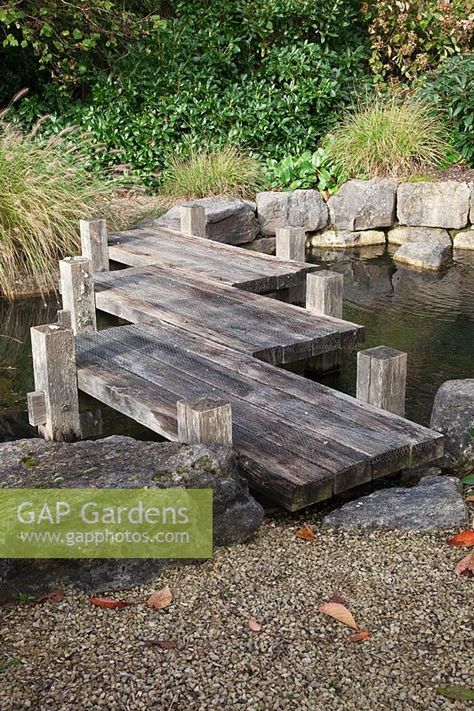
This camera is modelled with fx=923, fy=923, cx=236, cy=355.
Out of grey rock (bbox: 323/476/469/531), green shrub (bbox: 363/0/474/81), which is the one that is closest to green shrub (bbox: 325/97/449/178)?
green shrub (bbox: 363/0/474/81)

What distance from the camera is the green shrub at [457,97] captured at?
1066cm

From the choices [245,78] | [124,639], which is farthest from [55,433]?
[245,78]

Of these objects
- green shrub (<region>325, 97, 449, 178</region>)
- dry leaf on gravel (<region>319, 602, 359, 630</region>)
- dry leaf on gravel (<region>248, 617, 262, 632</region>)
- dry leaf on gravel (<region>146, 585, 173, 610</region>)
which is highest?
green shrub (<region>325, 97, 449, 178</region>)

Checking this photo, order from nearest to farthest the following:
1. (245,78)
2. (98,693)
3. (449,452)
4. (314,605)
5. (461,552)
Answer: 1. (98,693)
2. (314,605)
3. (461,552)
4. (449,452)
5. (245,78)

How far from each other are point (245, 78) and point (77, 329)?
6.86 meters

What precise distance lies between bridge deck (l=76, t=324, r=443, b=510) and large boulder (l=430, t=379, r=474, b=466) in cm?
32

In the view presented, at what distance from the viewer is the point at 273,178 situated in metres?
10.7

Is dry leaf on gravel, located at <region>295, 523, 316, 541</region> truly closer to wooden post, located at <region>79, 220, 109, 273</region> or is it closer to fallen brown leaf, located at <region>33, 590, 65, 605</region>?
fallen brown leaf, located at <region>33, 590, 65, 605</region>

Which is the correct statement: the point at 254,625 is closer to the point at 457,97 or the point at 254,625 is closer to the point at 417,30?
the point at 457,97

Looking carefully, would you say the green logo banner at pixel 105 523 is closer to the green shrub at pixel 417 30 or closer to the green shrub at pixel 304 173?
the green shrub at pixel 304 173

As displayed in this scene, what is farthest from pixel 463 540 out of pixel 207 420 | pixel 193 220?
pixel 193 220

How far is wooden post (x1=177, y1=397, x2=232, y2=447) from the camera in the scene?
3832mm

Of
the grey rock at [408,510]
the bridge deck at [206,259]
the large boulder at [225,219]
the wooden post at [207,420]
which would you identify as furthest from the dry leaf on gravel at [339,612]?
the large boulder at [225,219]

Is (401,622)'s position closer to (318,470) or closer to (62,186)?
(318,470)
